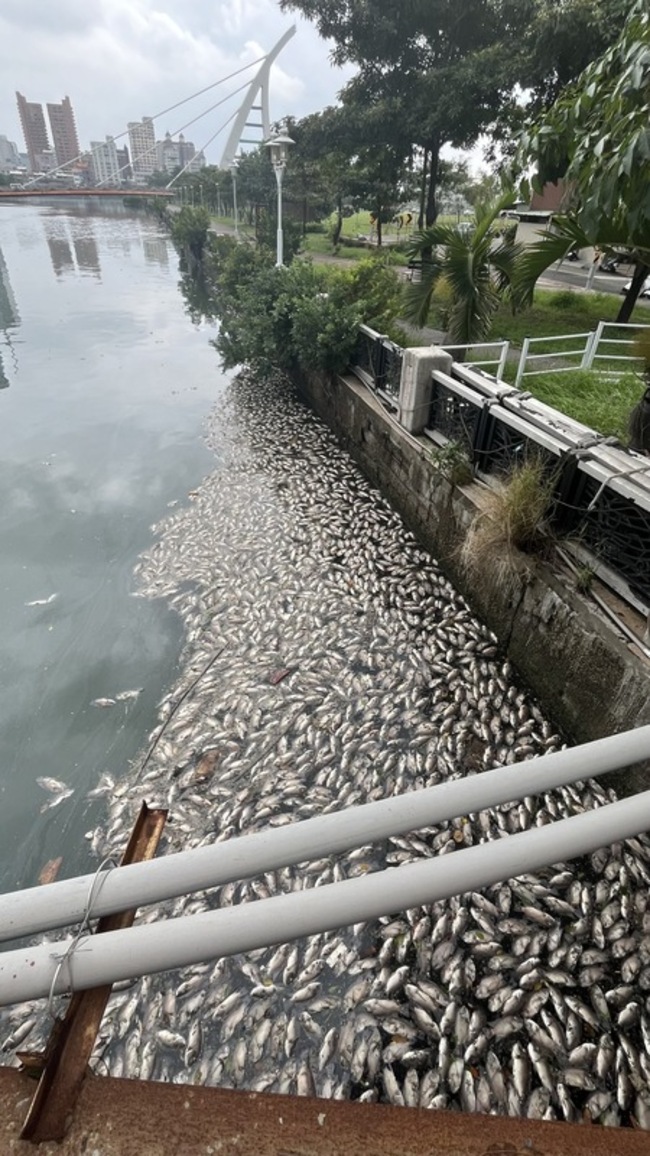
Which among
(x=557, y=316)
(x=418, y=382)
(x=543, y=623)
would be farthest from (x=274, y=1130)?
(x=557, y=316)

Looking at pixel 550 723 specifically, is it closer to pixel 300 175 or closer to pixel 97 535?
pixel 97 535

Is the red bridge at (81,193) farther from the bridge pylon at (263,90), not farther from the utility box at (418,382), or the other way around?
the utility box at (418,382)

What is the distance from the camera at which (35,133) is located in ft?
593

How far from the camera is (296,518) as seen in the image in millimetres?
9328

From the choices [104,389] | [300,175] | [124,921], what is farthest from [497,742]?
[300,175]

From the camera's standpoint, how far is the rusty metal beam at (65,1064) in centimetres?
110

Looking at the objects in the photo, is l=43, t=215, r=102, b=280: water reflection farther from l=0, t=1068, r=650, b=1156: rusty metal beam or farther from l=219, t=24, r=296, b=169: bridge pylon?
l=0, t=1068, r=650, b=1156: rusty metal beam

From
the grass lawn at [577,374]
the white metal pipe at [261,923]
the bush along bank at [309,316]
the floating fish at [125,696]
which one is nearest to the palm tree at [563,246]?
the grass lawn at [577,374]

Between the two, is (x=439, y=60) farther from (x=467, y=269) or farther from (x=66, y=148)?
(x=66, y=148)

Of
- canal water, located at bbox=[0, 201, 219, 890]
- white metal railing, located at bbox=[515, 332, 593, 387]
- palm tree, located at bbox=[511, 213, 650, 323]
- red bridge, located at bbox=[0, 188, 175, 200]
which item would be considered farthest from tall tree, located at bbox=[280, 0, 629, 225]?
palm tree, located at bbox=[511, 213, 650, 323]

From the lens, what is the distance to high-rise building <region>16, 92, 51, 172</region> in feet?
567

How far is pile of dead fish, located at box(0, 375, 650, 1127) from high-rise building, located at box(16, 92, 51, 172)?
226m

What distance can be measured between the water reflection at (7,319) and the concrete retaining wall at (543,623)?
42.4 feet

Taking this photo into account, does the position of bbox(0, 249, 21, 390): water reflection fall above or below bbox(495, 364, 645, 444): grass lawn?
below
